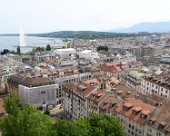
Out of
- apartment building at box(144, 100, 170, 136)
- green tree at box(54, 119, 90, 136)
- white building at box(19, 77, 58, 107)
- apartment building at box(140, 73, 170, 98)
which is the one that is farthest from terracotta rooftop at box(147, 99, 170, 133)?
white building at box(19, 77, 58, 107)

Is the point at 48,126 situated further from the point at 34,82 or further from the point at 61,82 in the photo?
the point at 61,82

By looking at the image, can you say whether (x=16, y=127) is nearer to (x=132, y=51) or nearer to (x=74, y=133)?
(x=74, y=133)

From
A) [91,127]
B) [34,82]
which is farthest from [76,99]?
[91,127]

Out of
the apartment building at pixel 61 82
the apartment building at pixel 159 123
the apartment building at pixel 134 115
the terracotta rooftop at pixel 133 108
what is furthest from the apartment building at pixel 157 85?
the apartment building at pixel 159 123

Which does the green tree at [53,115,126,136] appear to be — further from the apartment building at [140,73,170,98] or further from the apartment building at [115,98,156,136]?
the apartment building at [140,73,170,98]

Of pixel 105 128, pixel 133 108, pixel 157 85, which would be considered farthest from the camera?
pixel 157 85
